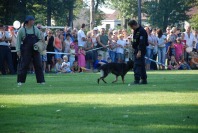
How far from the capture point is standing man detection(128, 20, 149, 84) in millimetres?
18812

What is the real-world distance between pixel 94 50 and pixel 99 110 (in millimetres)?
18215

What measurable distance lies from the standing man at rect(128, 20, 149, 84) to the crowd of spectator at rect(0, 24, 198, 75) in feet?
25.7

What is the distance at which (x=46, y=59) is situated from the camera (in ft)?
90.0

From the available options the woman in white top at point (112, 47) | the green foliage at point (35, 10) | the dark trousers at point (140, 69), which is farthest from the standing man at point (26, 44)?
the green foliage at point (35, 10)

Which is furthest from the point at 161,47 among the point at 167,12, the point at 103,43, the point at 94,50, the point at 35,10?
the point at 167,12

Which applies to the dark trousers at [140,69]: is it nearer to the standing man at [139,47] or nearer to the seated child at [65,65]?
the standing man at [139,47]

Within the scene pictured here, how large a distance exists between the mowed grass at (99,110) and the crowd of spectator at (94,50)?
9682mm

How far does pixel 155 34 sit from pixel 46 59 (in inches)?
288

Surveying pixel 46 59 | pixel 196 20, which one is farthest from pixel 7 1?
pixel 196 20

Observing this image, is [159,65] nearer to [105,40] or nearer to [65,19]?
[105,40]

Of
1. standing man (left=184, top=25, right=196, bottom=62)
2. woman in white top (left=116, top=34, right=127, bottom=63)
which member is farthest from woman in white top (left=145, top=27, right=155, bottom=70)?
standing man (left=184, top=25, right=196, bottom=62)

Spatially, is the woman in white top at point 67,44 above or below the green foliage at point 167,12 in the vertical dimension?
below

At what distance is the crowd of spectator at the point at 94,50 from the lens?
86.8 feet

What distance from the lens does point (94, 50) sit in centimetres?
2962
